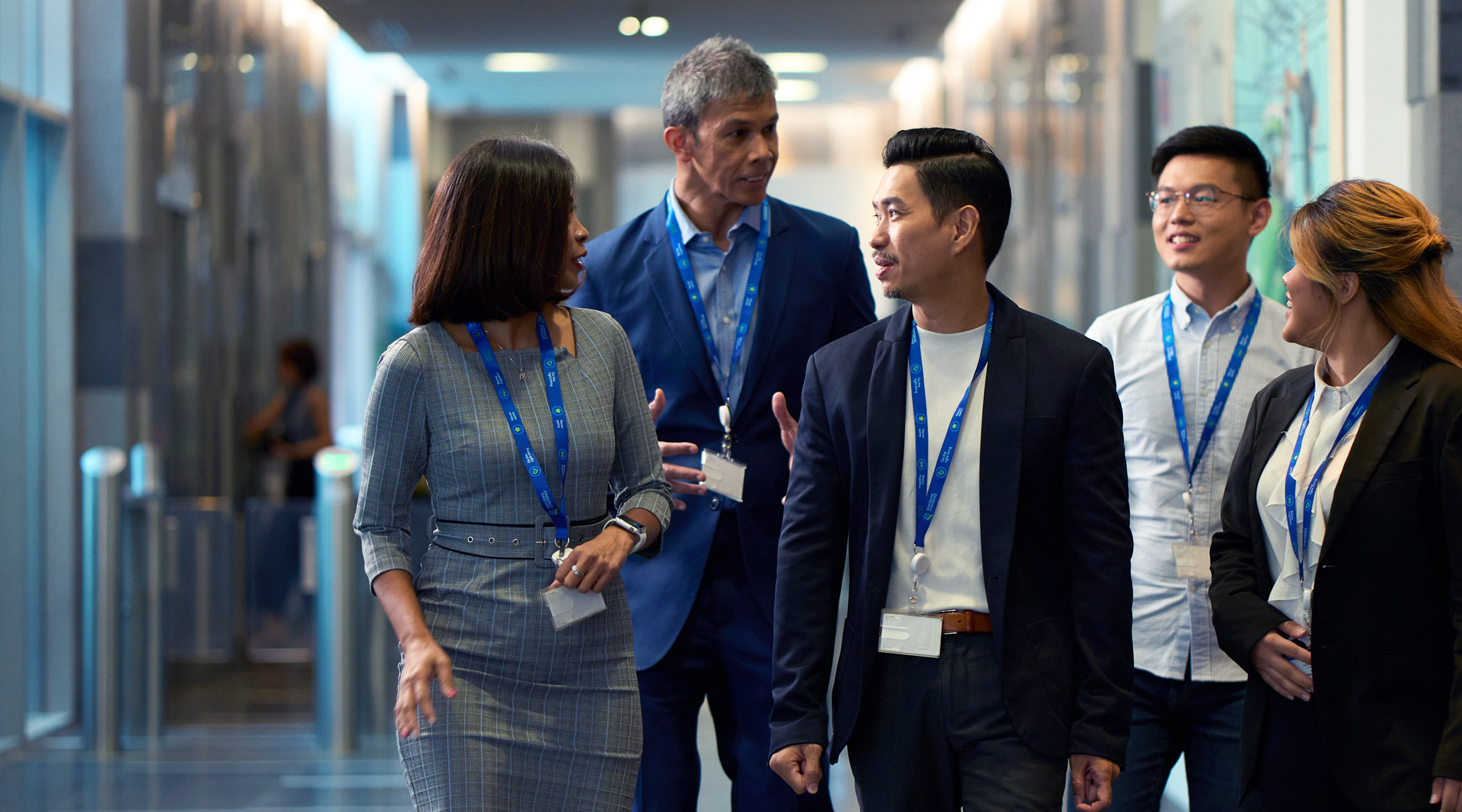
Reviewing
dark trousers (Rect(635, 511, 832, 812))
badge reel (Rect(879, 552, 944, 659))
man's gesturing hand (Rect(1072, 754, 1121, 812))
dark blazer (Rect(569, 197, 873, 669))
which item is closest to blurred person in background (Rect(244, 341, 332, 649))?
dark blazer (Rect(569, 197, 873, 669))

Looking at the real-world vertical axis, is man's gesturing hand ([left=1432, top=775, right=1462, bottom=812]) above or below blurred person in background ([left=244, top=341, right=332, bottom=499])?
below

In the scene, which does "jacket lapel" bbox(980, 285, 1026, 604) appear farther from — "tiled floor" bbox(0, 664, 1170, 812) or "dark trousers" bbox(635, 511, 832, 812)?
"tiled floor" bbox(0, 664, 1170, 812)

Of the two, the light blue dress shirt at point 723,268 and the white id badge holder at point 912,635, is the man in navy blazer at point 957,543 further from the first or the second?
the light blue dress shirt at point 723,268

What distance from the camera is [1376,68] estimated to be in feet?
11.0

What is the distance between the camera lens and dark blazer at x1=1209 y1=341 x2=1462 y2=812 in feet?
6.31

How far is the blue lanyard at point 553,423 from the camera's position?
2.01m

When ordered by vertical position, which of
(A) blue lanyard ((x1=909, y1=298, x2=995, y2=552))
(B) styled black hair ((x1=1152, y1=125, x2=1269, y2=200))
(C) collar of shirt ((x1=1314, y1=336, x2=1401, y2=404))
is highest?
(B) styled black hair ((x1=1152, y1=125, x2=1269, y2=200))

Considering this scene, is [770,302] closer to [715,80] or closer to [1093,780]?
[715,80]

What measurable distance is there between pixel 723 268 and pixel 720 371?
0.76 ft

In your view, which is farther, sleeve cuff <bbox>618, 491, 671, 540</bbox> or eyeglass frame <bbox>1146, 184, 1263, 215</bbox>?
eyeglass frame <bbox>1146, 184, 1263, 215</bbox>

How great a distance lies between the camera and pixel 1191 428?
2.49 meters

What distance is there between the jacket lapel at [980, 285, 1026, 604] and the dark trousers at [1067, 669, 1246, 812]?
0.65 m

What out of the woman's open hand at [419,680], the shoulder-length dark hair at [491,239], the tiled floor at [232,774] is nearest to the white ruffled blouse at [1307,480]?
the shoulder-length dark hair at [491,239]

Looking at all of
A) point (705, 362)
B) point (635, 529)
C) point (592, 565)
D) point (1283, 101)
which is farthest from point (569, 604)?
point (1283, 101)
